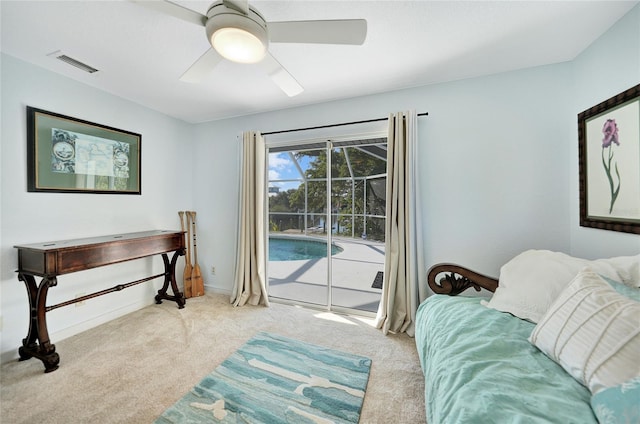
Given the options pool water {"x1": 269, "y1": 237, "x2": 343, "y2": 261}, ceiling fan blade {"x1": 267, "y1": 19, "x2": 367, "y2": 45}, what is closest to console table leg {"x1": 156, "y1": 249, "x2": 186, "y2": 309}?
pool water {"x1": 269, "y1": 237, "x2": 343, "y2": 261}

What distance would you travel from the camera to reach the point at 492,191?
2.29m

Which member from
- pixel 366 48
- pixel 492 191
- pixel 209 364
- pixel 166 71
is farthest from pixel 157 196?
pixel 492 191

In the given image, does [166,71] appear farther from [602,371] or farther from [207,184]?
[602,371]

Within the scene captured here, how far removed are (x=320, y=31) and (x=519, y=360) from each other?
1837 millimetres

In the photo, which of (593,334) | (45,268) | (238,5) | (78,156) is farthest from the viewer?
(78,156)

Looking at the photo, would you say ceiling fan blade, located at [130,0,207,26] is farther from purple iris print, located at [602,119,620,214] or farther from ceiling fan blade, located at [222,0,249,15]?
purple iris print, located at [602,119,620,214]

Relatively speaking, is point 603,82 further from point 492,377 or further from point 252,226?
point 252,226

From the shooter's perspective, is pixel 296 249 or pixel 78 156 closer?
pixel 78 156

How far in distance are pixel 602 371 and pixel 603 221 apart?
1370 millimetres

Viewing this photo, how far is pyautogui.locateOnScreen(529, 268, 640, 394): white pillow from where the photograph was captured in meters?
0.86

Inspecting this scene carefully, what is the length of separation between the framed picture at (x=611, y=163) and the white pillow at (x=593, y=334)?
0.76m

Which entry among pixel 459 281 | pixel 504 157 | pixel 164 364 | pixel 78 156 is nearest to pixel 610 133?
pixel 504 157

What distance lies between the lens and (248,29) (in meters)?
1.15

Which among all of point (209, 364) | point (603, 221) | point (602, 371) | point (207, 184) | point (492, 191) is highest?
point (207, 184)
